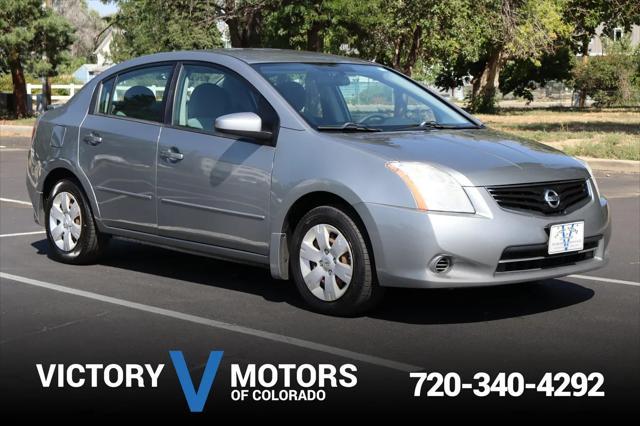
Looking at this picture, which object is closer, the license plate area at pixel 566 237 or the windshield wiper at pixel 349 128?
the license plate area at pixel 566 237

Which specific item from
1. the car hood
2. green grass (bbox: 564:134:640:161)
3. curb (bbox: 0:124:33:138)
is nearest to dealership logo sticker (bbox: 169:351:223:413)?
the car hood

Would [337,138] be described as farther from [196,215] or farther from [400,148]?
[196,215]

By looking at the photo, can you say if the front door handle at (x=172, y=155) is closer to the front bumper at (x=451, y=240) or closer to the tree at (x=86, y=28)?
the front bumper at (x=451, y=240)

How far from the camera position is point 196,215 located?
755 centimetres

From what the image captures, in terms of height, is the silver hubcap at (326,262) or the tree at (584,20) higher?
the tree at (584,20)

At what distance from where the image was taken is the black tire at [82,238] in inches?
336

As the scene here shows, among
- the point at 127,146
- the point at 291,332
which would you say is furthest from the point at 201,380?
the point at 127,146

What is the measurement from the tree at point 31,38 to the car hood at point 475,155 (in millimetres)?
30807

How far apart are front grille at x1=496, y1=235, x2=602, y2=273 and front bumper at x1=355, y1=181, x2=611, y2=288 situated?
0.03 metres

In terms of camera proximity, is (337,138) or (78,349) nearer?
(78,349)

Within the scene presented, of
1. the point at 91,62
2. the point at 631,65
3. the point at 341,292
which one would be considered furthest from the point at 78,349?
the point at 91,62

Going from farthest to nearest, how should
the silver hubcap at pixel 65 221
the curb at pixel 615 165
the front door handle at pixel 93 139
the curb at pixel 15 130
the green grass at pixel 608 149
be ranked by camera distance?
the curb at pixel 15 130
the green grass at pixel 608 149
the curb at pixel 615 165
the silver hubcap at pixel 65 221
the front door handle at pixel 93 139

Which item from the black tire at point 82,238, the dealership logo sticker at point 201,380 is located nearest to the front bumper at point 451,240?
the dealership logo sticker at point 201,380

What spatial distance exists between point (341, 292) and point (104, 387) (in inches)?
73.6
